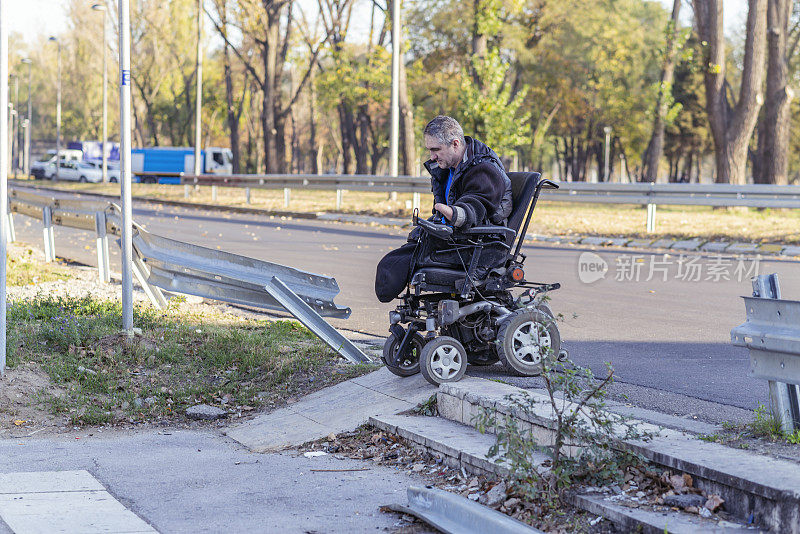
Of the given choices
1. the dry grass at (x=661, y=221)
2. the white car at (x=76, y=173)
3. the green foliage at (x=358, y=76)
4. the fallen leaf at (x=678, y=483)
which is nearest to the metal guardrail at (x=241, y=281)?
the fallen leaf at (x=678, y=483)

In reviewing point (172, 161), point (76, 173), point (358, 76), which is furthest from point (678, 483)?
point (172, 161)

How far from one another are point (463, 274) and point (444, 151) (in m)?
0.77

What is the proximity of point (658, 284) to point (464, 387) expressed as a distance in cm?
735

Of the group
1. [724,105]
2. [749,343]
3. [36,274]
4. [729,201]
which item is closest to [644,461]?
[749,343]

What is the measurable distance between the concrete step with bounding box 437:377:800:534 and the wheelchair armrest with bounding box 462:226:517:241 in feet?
4.10

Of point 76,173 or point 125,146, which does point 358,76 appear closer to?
point 76,173

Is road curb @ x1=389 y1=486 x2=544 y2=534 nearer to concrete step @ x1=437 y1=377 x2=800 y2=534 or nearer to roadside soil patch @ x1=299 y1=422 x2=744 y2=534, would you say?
roadside soil patch @ x1=299 y1=422 x2=744 y2=534

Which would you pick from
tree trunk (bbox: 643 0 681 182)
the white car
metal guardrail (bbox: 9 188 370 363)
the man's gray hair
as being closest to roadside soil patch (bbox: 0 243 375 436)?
metal guardrail (bbox: 9 188 370 363)

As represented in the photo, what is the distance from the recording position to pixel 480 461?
471cm

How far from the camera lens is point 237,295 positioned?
8.11 metres

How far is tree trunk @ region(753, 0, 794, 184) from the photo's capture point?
24.4 m

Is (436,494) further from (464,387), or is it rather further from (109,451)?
(109,451)

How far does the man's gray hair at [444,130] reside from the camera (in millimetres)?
5996

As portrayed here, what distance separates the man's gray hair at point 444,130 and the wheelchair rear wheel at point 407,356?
4.15 feet
